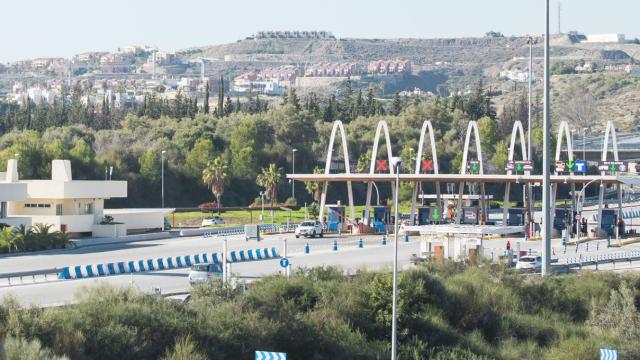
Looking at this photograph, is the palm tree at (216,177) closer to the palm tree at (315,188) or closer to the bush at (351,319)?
the palm tree at (315,188)

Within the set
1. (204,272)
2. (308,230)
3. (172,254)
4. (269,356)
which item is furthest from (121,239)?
(269,356)

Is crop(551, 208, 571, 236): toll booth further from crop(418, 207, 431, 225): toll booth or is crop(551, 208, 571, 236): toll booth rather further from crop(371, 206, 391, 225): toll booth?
crop(371, 206, 391, 225): toll booth

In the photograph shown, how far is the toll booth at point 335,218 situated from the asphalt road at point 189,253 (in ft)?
13.5

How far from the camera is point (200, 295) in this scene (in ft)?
119

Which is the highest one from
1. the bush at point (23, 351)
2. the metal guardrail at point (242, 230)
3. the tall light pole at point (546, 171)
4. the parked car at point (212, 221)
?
the tall light pole at point (546, 171)

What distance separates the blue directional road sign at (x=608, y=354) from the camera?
3525 cm

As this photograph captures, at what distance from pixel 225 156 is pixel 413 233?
157ft

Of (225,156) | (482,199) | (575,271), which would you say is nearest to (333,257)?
(575,271)

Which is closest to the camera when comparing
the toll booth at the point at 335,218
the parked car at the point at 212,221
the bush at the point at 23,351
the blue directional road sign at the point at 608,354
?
the bush at the point at 23,351

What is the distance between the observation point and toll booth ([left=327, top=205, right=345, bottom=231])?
82750 millimetres

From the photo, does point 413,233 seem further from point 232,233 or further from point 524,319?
point 524,319

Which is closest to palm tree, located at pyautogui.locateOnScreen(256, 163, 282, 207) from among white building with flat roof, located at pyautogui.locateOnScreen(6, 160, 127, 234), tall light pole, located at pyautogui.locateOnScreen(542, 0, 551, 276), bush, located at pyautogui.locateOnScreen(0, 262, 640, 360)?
white building with flat roof, located at pyautogui.locateOnScreen(6, 160, 127, 234)

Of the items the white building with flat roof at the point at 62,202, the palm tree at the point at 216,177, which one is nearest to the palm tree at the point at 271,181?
the palm tree at the point at 216,177

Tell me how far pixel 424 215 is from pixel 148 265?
35.1m
